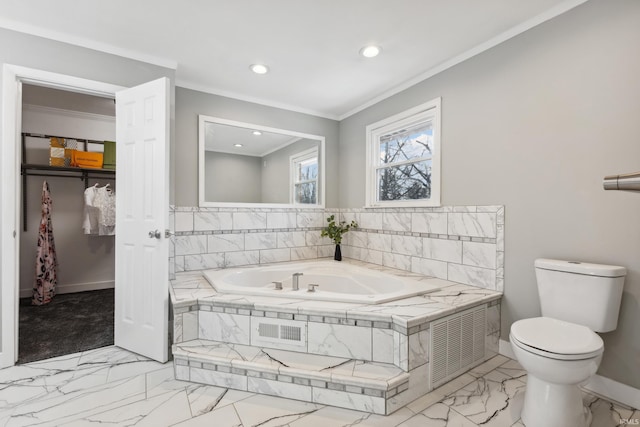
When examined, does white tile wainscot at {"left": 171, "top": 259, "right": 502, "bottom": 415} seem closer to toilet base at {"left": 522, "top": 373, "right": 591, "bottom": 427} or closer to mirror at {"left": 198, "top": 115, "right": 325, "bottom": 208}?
toilet base at {"left": 522, "top": 373, "right": 591, "bottom": 427}

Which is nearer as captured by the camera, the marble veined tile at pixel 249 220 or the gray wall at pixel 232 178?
the gray wall at pixel 232 178

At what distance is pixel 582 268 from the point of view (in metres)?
1.70

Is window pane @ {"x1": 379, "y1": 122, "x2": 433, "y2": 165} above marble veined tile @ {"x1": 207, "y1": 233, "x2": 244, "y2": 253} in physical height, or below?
above

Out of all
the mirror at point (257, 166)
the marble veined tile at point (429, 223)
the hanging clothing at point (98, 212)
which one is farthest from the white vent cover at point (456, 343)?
the hanging clothing at point (98, 212)

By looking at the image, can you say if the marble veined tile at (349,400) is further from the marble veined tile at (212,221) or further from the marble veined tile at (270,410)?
the marble veined tile at (212,221)

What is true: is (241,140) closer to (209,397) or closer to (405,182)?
(405,182)

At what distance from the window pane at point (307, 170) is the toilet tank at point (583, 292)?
8.41ft

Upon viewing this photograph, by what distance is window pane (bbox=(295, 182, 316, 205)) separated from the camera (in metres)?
3.71

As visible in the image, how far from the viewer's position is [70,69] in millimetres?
2240

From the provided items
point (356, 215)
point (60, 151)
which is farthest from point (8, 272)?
point (356, 215)

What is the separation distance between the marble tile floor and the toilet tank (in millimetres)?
485

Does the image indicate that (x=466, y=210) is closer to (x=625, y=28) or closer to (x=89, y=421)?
(x=625, y=28)

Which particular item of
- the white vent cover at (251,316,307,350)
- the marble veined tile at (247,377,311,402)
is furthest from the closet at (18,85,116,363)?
the marble veined tile at (247,377,311,402)

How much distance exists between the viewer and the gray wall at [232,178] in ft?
A: 10.3
